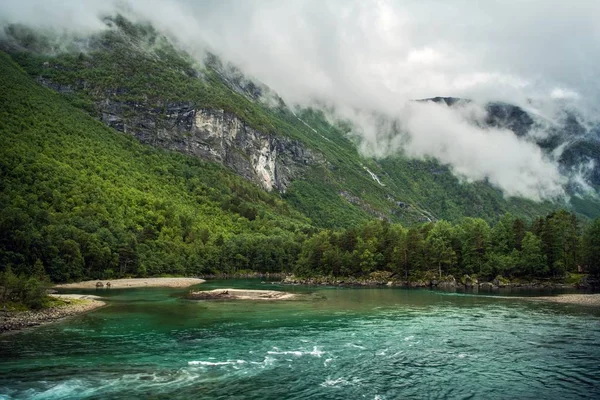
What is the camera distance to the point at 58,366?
3325cm

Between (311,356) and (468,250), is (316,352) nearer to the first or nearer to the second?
(311,356)

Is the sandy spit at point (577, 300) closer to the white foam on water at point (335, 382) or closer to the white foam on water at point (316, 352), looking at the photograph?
the white foam on water at point (316, 352)

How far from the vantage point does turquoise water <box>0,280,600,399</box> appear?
2805cm

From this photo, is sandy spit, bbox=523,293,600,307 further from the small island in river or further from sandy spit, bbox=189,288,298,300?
sandy spit, bbox=189,288,298,300

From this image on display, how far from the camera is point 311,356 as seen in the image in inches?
1455

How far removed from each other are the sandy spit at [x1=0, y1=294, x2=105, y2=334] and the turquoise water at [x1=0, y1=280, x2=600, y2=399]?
247 cm

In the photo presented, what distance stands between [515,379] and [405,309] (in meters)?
37.1

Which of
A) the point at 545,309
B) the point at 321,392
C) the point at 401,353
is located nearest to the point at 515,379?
the point at 401,353

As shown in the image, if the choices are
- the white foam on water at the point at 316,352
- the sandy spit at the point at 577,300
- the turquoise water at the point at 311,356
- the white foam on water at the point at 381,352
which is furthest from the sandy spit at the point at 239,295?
the white foam on water at the point at 381,352

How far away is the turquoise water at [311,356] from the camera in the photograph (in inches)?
1104

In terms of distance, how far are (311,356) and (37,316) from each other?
37.9m

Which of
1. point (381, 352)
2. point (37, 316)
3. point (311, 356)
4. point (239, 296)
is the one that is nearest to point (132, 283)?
point (239, 296)

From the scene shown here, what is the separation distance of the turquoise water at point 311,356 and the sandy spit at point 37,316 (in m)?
2.47

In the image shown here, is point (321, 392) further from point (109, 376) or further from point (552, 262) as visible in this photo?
point (552, 262)
